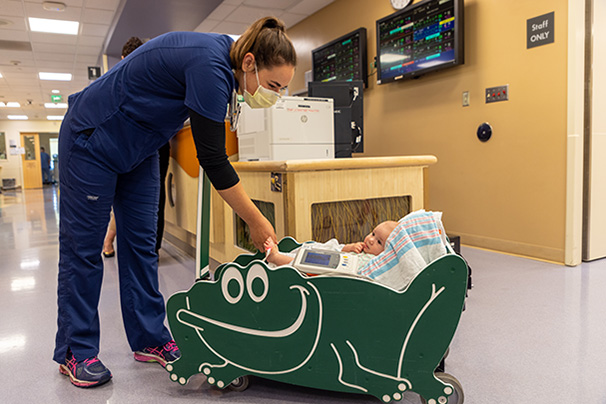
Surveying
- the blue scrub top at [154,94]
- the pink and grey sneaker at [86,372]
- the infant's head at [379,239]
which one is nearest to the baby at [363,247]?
the infant's head at [379,239]

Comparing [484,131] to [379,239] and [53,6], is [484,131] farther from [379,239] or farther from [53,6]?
[53,6]

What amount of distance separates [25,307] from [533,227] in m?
3.14

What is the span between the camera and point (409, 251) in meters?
1.25

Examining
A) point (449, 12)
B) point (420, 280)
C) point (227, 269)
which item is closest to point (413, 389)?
point (420, 280)

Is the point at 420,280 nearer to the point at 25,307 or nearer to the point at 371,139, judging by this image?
the point at 25,307

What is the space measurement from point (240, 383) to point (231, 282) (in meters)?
0.34

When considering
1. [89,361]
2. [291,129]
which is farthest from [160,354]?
[291,129]

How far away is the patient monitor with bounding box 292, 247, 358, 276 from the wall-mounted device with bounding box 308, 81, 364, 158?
136cm

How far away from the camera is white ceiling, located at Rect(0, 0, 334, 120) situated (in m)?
5.05

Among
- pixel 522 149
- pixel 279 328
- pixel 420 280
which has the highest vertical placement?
pixel 522 149

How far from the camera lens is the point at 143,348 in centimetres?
161

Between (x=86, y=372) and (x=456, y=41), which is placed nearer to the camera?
(x=86, y=372)

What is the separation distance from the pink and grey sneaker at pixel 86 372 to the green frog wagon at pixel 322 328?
0.29 meters

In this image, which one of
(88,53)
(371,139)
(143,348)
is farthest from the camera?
(88,53)
